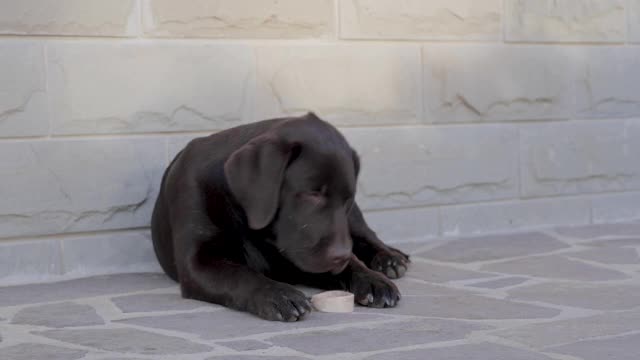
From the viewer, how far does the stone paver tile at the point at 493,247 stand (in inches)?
217

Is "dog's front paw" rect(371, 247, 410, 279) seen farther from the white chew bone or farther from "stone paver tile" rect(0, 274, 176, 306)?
"stone paver tile" rect(0, 274, 176, 306)

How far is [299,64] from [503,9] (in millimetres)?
1375

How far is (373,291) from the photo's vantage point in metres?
4.31

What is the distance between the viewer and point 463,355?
11.3 feet

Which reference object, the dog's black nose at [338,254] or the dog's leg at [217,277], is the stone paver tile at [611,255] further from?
the dog's leg at [217,277]

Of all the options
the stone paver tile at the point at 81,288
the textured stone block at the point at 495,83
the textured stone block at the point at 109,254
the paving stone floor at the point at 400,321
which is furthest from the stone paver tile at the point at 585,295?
the textured stone block at the point at 109,254

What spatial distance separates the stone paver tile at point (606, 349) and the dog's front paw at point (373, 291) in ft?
2.95

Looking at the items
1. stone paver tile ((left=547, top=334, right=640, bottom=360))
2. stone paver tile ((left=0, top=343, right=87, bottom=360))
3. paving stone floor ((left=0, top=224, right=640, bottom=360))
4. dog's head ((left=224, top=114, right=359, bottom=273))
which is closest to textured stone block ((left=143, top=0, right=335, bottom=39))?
paving stone floor ((left=0, top=224, right=640, bottom=360))

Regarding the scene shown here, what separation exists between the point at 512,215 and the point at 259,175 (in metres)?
2.66

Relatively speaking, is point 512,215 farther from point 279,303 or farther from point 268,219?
point 279,303

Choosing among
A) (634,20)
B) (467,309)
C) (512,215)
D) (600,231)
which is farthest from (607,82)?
(467,309)

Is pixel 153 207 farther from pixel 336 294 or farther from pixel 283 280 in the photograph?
pixel 336 294

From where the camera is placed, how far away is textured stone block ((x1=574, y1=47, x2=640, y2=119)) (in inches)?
260

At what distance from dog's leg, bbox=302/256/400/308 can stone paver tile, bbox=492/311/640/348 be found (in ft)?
2.04
